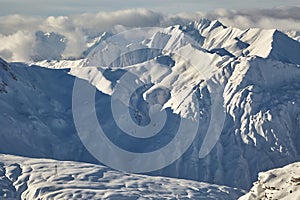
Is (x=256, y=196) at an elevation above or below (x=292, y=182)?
below

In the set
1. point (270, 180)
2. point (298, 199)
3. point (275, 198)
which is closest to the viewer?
point (298, 199)

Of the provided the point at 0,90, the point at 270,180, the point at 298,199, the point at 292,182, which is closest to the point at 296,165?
the point at 270,180

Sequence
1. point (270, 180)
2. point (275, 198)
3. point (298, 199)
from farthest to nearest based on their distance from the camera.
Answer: point (270, 180)
point (275, 198)
point (298, 199)

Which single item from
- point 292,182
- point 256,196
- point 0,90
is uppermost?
point 0,90

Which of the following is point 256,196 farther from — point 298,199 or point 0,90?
point 0,90

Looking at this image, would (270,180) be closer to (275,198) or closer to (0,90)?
(275,198)

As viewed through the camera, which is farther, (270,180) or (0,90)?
(270,180)
